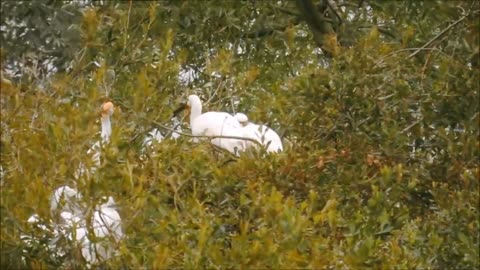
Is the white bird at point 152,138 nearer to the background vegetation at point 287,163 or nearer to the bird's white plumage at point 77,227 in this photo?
the background vegetation at point 287,163

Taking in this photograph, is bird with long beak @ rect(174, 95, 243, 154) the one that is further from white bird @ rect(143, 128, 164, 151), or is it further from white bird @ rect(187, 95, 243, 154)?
white bird @ rect(143, 128, 164, 151)

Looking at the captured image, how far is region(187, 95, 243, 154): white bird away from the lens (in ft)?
18.4

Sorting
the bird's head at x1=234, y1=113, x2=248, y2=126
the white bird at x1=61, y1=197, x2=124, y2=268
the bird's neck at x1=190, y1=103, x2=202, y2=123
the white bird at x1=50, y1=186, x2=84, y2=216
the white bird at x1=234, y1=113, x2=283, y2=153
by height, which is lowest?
the white bird at x1=61, y1=197, x2=124, y2=268

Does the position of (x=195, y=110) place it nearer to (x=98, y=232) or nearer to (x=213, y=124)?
(x=213, y=124)

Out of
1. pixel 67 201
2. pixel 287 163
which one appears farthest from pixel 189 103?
pixel 67 201

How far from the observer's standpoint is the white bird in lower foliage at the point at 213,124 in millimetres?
5609

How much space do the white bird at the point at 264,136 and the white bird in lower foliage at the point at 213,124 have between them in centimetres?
7

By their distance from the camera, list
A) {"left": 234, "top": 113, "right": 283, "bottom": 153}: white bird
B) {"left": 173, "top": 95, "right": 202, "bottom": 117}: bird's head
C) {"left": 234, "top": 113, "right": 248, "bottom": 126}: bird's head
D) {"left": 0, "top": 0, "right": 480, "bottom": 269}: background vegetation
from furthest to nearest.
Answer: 1. {"left": 173, "top": 95, "right": 202, "bottom": 117}: bird's head
2. {"left": 234, "top": 113, "right": 248, "bottom": 126}: bird's head
3. {"left": 234, "top": 113, "right": 283, "bottom": 153}: white bird
4. {"left": 0, "top": 0, "right": 480, "bottom": 269}: background vegetation

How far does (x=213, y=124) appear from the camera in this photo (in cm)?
607

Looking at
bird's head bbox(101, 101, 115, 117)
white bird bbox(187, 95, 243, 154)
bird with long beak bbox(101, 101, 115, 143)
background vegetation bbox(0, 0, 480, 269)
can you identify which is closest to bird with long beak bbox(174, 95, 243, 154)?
white bird bbox(187, 95, 243, 154)

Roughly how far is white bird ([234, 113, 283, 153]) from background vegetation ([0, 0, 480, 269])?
0.20 feet

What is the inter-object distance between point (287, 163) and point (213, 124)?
1514 millimetres

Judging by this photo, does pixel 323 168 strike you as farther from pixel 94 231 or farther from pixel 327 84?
pixel 94 231

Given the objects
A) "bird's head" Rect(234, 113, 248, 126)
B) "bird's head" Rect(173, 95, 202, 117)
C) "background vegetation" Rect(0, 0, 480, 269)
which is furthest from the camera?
"bird's head" Rect(173, 95, 202, 117)
